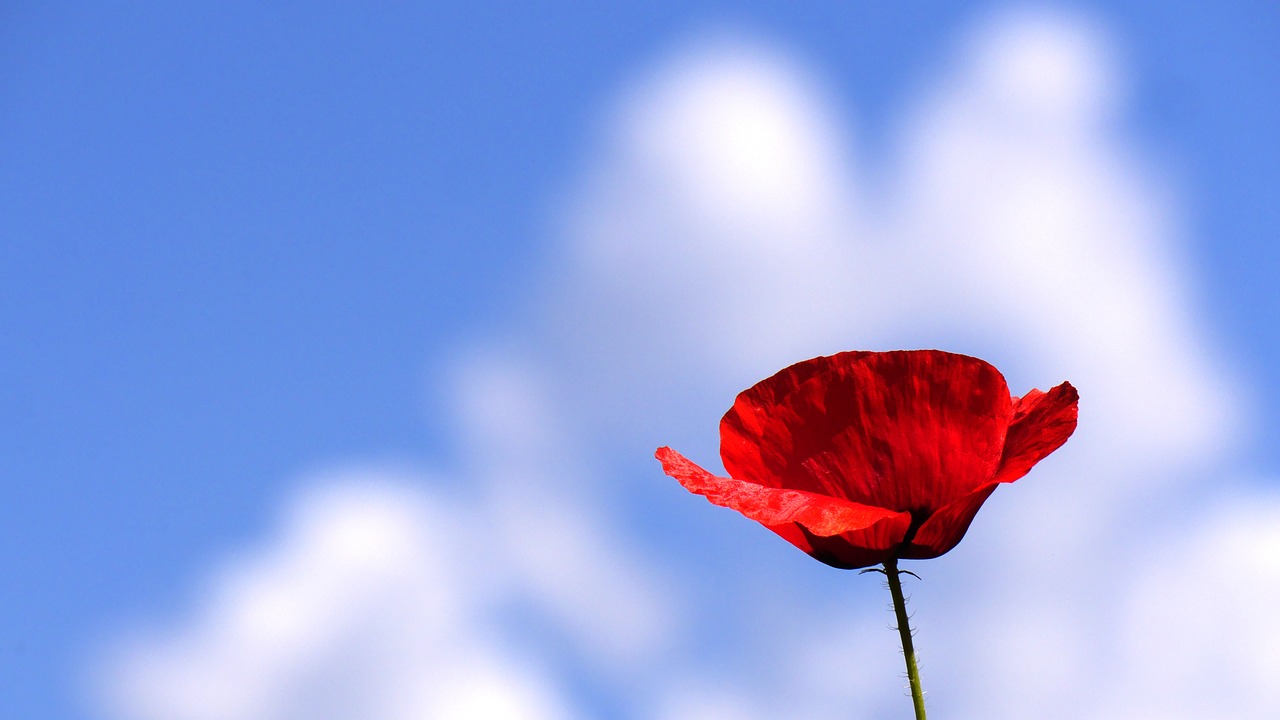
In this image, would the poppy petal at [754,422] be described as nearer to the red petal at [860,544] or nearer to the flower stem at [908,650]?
the red petal at [860,544]

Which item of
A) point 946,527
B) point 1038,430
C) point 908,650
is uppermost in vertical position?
point 1038,430

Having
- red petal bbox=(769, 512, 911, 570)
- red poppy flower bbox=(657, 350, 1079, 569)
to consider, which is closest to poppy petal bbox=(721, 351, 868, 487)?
red poppy flower bbox=(657, 350, 1079, 569)

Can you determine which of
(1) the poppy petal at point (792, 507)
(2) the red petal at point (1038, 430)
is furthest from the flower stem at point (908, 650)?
(2) the red petal at point (1038, 430)

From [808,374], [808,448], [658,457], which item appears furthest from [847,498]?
[658,457]

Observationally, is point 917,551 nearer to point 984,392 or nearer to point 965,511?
point 965,511

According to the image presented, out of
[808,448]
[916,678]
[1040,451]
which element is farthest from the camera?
[808,448]

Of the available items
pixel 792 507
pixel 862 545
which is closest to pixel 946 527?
pixel 862 545

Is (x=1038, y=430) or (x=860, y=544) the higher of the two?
(x=1038, y=430)

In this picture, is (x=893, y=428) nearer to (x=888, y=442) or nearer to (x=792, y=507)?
(x=888, y=442)
